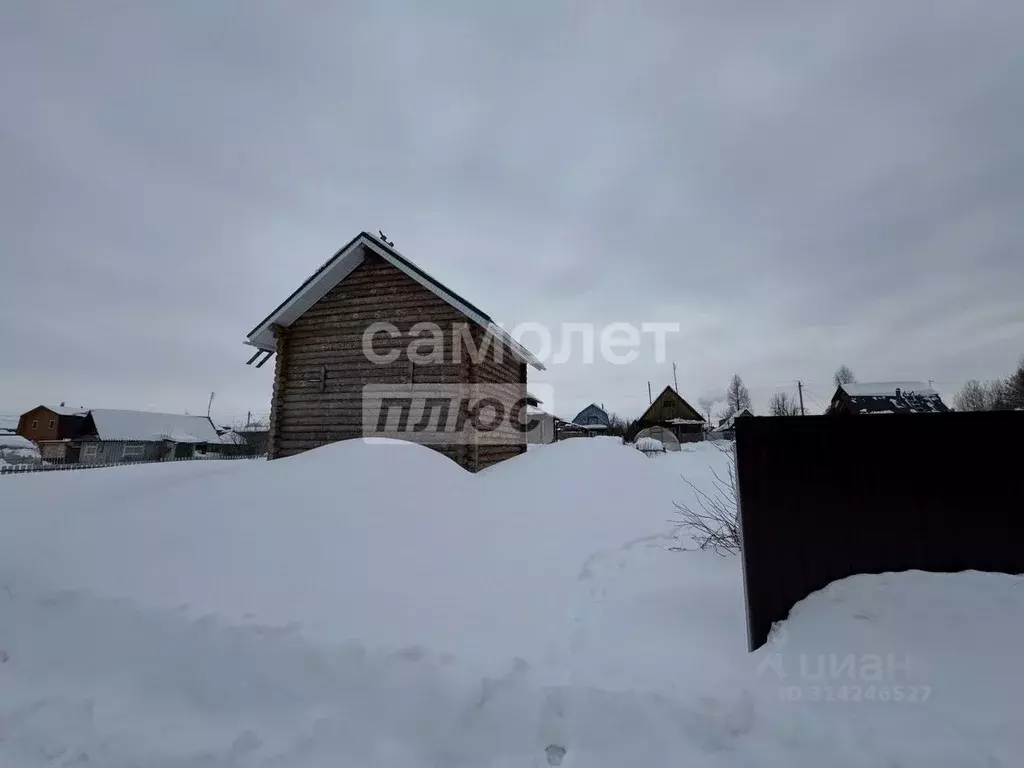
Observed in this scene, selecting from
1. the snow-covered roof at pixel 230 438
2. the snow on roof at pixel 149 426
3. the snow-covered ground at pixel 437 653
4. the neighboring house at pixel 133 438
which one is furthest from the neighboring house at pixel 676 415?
the snow on roof at pixel 149 426

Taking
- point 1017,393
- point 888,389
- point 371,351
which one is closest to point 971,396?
point 1017,393

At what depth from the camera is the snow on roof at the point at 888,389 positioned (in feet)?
102

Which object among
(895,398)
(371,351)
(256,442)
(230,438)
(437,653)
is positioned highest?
(895,398)

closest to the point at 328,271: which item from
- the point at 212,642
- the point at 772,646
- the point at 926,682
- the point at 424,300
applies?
the point at 424,300

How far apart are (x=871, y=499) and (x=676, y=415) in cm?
4130

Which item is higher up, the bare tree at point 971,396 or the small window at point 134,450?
the bare tree at point 971,396

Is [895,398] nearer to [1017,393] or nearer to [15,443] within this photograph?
[1017,393]

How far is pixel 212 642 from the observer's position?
3.44 m

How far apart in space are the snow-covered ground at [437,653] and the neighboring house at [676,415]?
39.0 meters

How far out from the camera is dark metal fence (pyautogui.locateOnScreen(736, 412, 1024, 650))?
319cm

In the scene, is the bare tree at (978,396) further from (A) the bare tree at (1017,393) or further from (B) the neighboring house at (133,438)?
(B) the neighboring house at (133,438)

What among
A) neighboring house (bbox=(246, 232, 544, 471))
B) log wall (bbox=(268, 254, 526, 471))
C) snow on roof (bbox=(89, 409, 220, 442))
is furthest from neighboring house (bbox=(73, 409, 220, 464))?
neighboring house (bbox=(246, 232, 544, 471))

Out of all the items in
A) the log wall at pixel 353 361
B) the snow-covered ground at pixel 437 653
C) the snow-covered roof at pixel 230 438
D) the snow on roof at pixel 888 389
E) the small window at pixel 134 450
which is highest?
the snow on roof at pixel 888 389

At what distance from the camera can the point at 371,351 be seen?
10.6 metres
